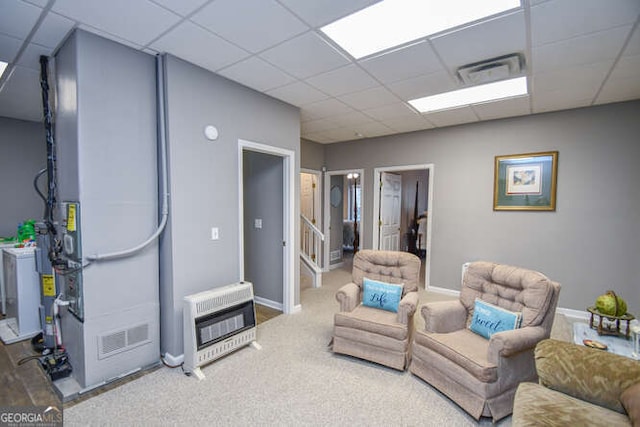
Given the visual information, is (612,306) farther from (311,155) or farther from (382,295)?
(311,155)

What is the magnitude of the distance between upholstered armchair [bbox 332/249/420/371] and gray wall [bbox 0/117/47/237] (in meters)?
4.42

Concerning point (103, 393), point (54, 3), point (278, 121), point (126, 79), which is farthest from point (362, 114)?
point (103, 393)

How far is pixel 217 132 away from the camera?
267 cm

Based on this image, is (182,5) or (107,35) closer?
(182,5)

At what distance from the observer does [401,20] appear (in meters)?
1.89

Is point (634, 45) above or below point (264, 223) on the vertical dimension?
above

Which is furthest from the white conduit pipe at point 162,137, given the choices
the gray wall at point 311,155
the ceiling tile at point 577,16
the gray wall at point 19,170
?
the gray wall at point 311,155

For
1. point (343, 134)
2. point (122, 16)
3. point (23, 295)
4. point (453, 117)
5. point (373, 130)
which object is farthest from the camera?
point (343, 134)

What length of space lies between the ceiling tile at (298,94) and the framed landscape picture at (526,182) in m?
2.76

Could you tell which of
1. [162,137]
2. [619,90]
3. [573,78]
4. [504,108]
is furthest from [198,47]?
[619,90]

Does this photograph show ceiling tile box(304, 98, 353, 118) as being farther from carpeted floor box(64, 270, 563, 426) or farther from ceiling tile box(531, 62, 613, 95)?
carpeted floor box(64, 270, 563, 426)

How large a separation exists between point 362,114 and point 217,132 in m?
1.98

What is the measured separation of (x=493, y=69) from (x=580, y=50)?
568 mm

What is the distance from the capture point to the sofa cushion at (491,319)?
2.06m
